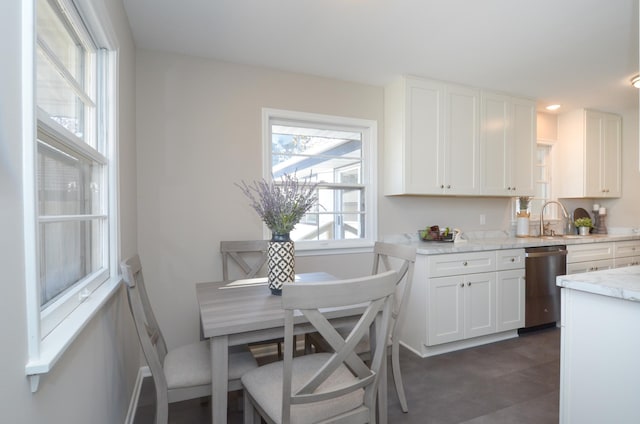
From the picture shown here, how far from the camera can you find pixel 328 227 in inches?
129

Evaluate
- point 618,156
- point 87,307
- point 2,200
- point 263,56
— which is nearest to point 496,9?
point 263,56

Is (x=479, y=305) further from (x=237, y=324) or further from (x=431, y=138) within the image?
(x=237, y=324)

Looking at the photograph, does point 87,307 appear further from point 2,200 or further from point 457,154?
point 457,154

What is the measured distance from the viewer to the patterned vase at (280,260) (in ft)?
6.08

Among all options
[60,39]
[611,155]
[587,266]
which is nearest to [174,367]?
[60,39]

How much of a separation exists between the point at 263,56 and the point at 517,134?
2.87 metres

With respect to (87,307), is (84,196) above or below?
above

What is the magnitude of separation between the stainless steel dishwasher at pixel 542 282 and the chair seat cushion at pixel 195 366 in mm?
2884

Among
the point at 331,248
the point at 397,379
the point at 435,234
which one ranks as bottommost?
the point at 397,379

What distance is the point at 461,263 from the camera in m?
2.96

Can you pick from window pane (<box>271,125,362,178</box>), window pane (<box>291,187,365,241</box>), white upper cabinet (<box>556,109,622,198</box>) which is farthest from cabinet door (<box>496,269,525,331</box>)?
white upper cabinet (<box>556,109,622,198</box>)

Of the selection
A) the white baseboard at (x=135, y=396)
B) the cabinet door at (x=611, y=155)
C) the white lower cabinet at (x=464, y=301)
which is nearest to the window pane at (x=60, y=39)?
the white baseboard at (x=135, y=396)

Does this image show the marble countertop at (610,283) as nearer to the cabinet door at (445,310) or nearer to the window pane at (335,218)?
the cabinet door at (445,310)

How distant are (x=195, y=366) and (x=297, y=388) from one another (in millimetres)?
585
